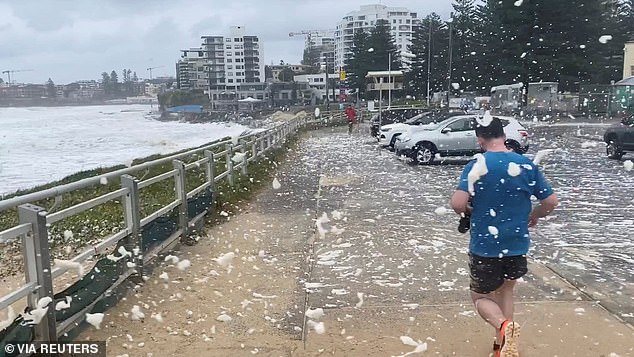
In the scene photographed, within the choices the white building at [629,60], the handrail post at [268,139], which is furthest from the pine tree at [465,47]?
the handrail post at [268,139]

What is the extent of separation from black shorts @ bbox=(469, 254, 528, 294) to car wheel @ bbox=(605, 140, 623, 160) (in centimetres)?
1405

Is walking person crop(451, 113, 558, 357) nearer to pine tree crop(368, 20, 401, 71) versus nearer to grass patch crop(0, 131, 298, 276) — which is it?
grass patch crop(0, 131, 298, 276)

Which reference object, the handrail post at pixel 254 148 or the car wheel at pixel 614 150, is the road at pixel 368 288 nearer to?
the handrail post at pixel 254 148

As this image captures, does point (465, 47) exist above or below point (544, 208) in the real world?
above

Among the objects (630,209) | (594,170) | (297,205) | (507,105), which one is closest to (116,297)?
(297,205)

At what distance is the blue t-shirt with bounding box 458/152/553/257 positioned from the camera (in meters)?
3.33

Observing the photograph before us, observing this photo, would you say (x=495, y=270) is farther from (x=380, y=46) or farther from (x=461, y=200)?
(x=380, y=46)

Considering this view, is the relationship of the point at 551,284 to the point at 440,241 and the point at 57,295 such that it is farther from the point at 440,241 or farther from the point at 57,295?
the point at 57,295

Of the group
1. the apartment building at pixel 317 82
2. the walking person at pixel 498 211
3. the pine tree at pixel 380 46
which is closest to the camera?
the walking person at pixel 498 211

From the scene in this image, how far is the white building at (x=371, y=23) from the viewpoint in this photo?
10531cm

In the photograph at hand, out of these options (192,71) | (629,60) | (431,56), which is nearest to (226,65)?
(192,71)

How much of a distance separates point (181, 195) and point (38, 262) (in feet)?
11.0

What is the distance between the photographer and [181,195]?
6.90 meters

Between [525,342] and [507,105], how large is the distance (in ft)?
141
